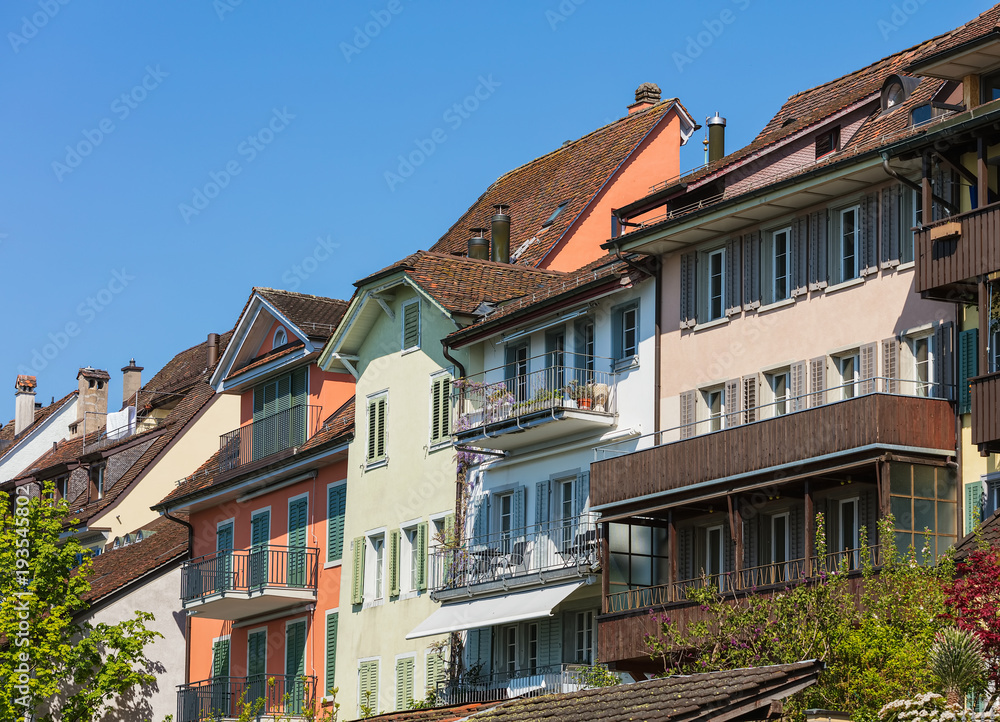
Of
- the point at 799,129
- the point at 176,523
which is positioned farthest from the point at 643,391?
the point at 176,523

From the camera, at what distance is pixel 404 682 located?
148 feet

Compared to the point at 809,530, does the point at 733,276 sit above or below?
above

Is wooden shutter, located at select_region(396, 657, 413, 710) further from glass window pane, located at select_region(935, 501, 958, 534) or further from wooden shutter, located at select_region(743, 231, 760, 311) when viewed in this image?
glass window pane, located at select_region(935, 501, 958, 534)

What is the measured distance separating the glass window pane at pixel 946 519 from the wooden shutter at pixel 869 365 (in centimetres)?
267

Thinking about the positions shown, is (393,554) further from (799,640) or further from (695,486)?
(799,640)

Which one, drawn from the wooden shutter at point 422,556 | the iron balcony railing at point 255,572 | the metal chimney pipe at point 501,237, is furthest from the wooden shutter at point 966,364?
the iron balcony railing at point 255,572

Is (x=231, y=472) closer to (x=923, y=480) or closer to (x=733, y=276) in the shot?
(x=733, y=276)

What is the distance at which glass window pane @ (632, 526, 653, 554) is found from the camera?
3881cm

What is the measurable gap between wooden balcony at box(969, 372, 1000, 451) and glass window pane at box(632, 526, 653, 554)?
963 cm

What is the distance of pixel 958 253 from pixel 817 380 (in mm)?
4556

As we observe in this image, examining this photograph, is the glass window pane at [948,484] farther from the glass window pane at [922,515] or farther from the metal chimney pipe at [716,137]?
the metal chimney pipe at [716,137]

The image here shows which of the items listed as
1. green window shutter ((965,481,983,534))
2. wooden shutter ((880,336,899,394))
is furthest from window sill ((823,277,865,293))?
green window shutter ((965,481,983,534))

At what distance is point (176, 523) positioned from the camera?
61.2 m

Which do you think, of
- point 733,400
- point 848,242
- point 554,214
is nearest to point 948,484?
point 848,242
